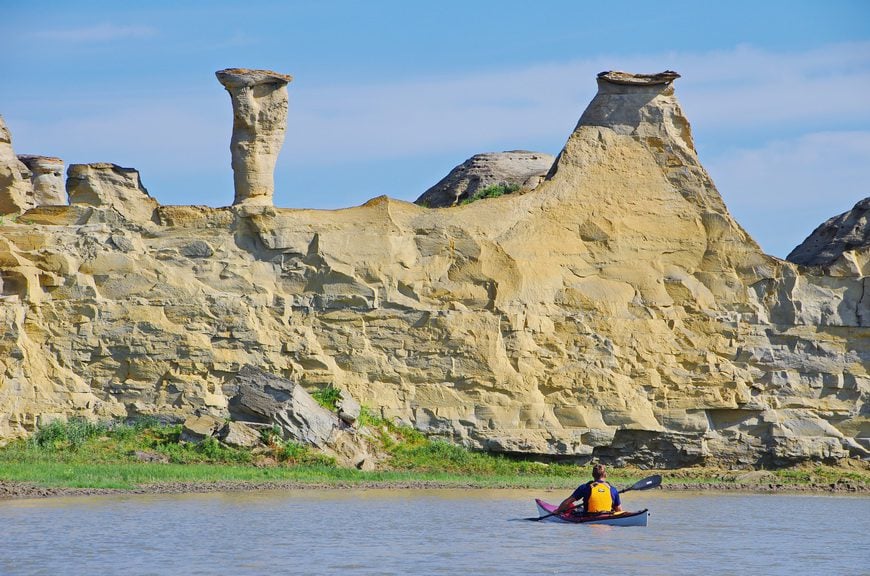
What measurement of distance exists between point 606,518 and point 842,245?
Answer: 1103 cm

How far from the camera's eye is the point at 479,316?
23.1 metres

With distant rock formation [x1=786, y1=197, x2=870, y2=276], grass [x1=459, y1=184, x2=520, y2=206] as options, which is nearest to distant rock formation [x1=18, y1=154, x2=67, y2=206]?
grass [x1=459, y1=184, x2=520, y2=206]

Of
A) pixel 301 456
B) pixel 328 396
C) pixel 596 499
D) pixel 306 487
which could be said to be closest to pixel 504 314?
pixel 328 396

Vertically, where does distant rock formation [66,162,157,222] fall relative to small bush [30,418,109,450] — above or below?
above

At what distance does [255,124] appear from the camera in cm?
2269

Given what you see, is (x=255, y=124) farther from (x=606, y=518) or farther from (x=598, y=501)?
(x=606, y=518)

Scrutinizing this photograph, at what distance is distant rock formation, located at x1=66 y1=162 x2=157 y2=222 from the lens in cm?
2277

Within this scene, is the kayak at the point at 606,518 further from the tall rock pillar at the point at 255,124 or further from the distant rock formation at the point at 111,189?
the distant rock formation at the point at 111,189

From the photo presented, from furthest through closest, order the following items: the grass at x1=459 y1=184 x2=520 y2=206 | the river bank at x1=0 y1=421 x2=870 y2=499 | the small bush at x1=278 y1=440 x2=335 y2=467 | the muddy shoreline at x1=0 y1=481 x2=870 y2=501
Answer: the grass at x1=459 y1=184 x2=520 y2=206
the small bush at x1=278 y1=440 x2=335 y2=467
the river bank at x1=0 y1=421 x2=870 y2=499
the muddy shoreline at x1=0 y1=481 x2=870 y2=501

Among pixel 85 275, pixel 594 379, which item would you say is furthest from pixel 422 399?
pixel 85 275

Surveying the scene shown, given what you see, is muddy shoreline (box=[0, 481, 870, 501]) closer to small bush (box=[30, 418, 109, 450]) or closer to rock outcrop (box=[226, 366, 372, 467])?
rock outcrop (box=[226, 366, 372, 467])

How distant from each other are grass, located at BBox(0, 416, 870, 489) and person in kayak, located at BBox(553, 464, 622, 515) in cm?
408

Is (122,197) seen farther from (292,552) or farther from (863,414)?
(863,414)

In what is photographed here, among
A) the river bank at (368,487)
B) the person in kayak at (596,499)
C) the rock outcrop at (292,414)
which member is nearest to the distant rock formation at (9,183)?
the rock outcrop at (292,414)
